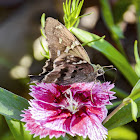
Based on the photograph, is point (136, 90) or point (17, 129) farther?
point (17, 129)

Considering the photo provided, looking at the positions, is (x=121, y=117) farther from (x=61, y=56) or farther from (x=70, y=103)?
(x=61, y=56)

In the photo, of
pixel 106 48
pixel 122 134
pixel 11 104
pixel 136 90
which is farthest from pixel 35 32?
pixel 136 90

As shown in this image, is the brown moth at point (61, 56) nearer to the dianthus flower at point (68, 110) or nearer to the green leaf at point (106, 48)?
the dianthus flower at point (68, 110)

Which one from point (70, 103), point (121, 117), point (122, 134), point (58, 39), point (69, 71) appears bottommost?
point (122, 134)

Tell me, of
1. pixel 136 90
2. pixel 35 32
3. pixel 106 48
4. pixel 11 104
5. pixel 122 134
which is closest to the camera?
pixel 136 90

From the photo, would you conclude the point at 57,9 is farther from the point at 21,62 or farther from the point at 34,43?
the point at 21,62

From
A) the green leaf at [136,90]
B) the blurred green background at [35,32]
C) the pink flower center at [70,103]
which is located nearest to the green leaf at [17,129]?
the pink flower center at [70,103]
